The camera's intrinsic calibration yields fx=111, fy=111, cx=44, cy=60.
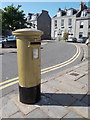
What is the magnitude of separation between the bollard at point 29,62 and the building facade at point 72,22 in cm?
3124

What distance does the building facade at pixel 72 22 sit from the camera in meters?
31.4

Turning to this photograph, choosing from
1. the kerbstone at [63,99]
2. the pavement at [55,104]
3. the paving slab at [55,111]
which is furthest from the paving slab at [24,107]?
the kerbstone at [63,99]

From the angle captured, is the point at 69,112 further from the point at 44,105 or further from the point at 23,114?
the point at 23,114

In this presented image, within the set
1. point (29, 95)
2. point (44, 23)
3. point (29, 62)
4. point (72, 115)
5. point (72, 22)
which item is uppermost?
point (44, 23)

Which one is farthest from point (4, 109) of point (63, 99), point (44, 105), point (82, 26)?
point (82, 26)

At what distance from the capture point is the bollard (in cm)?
227

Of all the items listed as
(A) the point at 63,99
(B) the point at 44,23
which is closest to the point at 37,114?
(A) the point at 63,99

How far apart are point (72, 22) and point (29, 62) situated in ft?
115

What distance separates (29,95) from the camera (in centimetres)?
251

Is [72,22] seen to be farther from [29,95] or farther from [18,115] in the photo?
[18,115]

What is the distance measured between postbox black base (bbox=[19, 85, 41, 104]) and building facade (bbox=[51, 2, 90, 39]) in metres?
31.3

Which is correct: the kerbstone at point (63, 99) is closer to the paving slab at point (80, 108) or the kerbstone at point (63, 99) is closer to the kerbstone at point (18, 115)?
the paving slab at point (80, 108)

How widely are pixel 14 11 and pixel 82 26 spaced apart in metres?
19.1

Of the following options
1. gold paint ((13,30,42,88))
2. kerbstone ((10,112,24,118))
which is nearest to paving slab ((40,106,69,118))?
kerbstone ((10,112,24,118))
